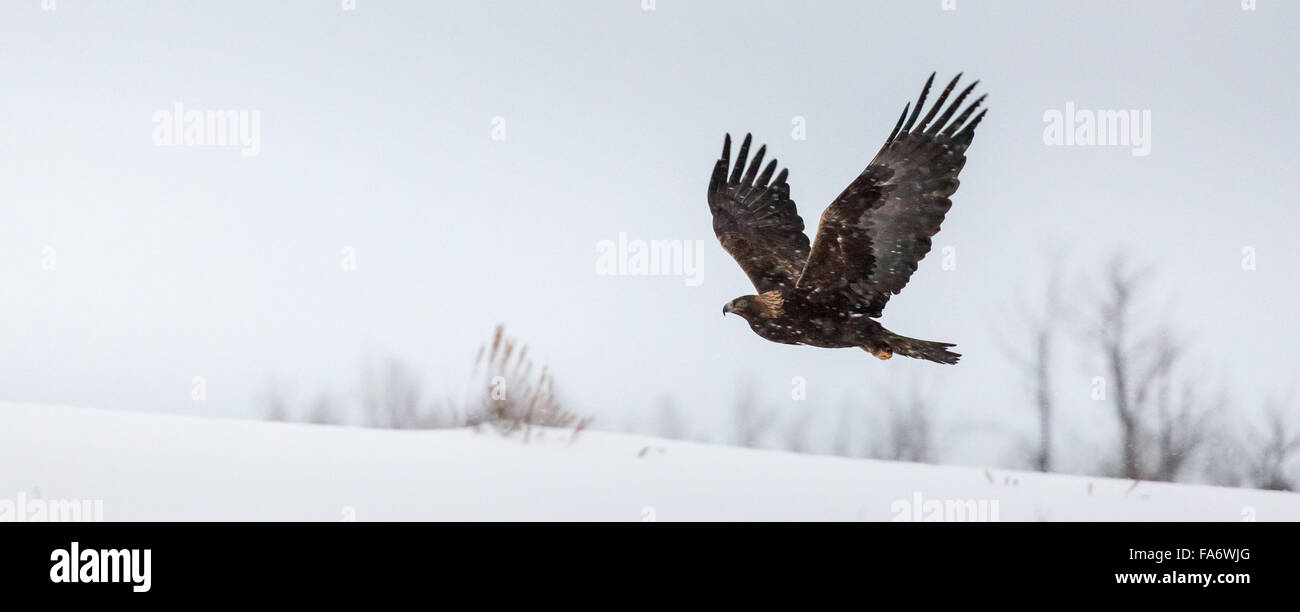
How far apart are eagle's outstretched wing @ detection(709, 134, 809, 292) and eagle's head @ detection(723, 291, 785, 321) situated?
0.57m

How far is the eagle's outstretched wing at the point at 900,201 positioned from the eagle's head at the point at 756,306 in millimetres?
322

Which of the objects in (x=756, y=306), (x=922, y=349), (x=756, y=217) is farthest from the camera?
(x=756, y=217)

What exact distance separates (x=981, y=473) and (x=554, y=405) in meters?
3.28

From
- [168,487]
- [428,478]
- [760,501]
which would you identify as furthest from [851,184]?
[168,487]

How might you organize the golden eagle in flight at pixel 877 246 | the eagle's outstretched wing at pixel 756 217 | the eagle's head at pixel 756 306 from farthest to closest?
1. the eagle's outstretched wing at pixel 756 217
2. the eagle's head at pixel 756 306
3. the golden eagle in flight at pixel 877 246

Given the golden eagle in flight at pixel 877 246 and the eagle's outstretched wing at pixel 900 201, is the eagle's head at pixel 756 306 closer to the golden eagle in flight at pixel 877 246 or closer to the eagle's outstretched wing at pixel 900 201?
the golden eagle in flight at pixel 877 246

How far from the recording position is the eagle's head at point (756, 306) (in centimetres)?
589

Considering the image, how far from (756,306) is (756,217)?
3.64ft

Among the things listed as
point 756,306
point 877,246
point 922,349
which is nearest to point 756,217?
point 756,306

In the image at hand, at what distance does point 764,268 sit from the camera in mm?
6547

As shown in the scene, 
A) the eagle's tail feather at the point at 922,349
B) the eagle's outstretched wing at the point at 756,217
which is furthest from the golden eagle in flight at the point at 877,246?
the eagle's outstretched wing at the point at 756,217

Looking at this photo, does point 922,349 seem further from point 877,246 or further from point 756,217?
point 756,217

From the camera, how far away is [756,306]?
5.92 metres

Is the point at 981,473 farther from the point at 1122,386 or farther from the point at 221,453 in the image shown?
the point at 221,453
